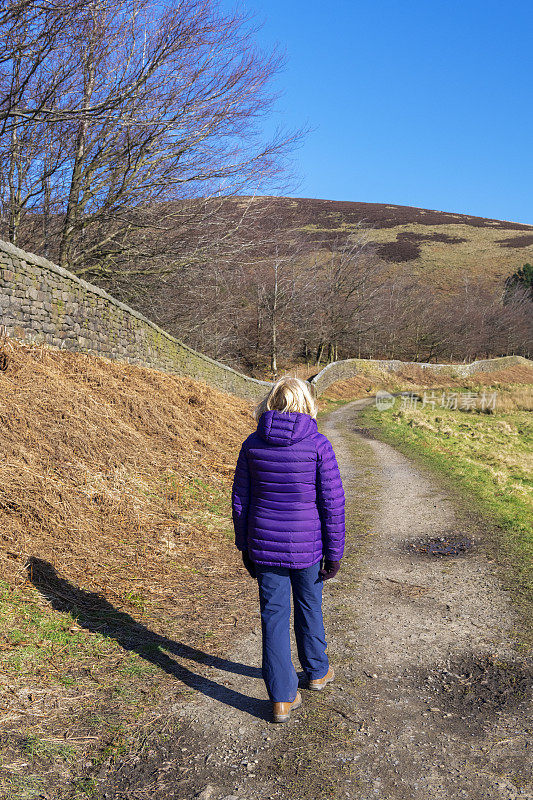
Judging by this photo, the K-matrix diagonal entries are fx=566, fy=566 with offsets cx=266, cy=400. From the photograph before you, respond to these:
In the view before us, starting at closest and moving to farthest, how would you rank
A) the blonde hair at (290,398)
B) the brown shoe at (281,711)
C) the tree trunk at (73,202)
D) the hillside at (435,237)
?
the brown shoe at (281,711) → the blonde hair at (290,398) → the tree trunk at (73,202) → the hillside at (435,237)

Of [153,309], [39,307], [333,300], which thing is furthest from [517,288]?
[39,307]

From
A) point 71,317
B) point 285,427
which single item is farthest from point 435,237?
point 285,427

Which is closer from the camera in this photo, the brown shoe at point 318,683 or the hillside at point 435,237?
the brown shoe at point 318,683

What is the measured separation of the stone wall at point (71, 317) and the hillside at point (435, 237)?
52433 mm

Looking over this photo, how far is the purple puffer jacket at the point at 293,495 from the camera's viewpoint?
122 inches

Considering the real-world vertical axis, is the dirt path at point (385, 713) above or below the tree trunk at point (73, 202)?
below

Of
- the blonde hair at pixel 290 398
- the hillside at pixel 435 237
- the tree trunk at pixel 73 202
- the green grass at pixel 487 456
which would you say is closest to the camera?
the blonde hair at pixel 290 398

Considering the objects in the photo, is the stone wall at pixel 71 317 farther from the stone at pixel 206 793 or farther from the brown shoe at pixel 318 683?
the stone at pixel 206 793

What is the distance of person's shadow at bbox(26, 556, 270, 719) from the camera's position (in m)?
3.40

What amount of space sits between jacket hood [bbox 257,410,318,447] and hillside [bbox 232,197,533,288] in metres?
61.3

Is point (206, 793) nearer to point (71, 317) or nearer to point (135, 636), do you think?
point (135, 636)

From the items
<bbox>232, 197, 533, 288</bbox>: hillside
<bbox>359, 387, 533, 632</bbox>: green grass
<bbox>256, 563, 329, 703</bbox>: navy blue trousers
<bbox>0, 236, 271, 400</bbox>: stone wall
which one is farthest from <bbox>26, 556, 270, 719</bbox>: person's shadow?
<bbox>232, 197, 533, 288</bbox>: hillside

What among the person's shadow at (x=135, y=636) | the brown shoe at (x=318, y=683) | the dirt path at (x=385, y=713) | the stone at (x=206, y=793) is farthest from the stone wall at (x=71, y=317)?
the stone at (x=206, y=793)

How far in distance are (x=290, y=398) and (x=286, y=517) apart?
0.66 meters
